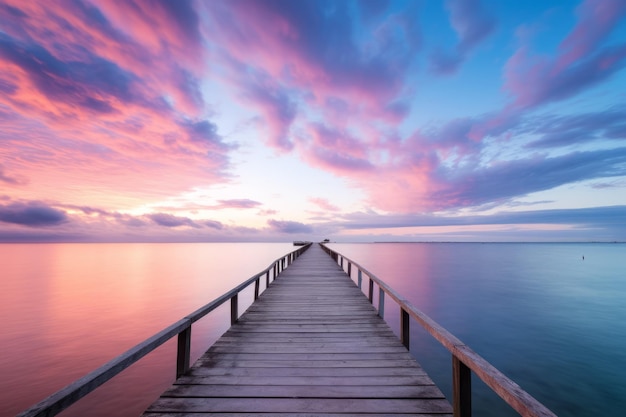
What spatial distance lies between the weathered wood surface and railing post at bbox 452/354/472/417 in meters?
0.39

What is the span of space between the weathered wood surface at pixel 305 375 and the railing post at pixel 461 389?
1.29ft

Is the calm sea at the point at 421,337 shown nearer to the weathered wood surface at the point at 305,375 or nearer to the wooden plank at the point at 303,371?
the weathered wood surface at the point at 305,375

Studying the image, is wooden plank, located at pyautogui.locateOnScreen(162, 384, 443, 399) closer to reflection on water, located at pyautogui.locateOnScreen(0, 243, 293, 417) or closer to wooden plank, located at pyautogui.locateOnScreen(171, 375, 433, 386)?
wooden plank, located at pyautogui.locateOnScreen(171, 375, 433, 386)

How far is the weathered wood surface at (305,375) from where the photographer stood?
314 centimetres

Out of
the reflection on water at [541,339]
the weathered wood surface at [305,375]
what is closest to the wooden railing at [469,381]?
the weathered wood surface at [305,375]

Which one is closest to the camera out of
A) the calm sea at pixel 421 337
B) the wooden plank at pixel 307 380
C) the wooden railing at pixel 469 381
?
the wooden railing at pixel 469 381

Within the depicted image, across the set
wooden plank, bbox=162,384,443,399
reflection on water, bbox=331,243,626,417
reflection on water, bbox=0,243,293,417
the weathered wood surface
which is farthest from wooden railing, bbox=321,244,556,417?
reflection on water, bbox=0,243,293,417

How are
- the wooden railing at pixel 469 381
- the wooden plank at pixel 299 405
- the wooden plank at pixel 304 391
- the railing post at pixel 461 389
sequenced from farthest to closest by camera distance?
the wooden plank at pixel 304 391, the wooden plank at pixel 299 405, the railing post at pixel 461 389, the wooden railing at pixel 469 381

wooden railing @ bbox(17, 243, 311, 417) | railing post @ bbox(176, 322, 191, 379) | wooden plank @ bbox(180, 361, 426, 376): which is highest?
wooden railing @ bbox(17, 243, 311, 417)

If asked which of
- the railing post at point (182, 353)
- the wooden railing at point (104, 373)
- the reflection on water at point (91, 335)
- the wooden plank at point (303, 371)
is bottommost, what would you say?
the reflection on water at point (91, 335)

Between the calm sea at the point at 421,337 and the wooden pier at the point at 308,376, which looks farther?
the calm sea at the point at 421,337

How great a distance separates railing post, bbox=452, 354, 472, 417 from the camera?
2.73 m

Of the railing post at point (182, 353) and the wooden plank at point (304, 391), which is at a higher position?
the railing post at point (182, 353)

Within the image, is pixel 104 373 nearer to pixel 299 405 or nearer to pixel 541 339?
pixel 299 405
